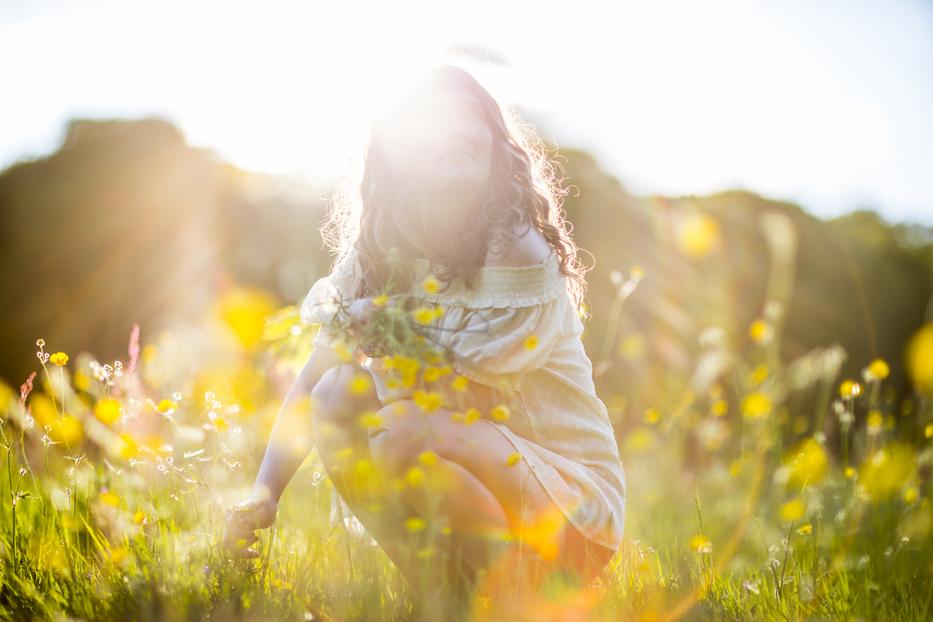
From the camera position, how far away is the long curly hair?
2125 millimetres

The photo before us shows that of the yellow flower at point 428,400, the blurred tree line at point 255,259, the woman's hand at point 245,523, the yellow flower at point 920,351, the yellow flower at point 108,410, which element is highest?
the yellow flower at point 428,400

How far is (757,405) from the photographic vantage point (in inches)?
→ 108

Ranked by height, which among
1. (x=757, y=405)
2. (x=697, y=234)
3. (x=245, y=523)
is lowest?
(x=697, y=234)

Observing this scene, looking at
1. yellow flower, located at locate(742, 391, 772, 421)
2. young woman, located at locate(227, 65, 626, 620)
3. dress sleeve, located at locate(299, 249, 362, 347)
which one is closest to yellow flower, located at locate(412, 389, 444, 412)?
young woman, located at locate(227, 65, 626, 620)

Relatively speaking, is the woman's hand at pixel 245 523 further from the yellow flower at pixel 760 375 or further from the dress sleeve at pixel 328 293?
the yellow flower at pixel 760 375

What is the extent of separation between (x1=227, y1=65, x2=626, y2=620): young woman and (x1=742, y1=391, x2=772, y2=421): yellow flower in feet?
2.27

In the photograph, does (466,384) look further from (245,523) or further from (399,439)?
(245,523)

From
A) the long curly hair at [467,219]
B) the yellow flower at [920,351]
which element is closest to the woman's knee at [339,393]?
the long curly hair at [467,219]

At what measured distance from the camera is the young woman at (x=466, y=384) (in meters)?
1.78

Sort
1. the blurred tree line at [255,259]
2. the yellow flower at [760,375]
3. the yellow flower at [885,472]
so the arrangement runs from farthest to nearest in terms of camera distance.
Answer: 1. the blurred tree line at [255,259]
2. the yellow flower at [760,375]
3. the yellow flower at [885,472]

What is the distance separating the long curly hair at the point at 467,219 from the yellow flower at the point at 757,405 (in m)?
0.69

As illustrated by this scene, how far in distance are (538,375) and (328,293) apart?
60 centimetres

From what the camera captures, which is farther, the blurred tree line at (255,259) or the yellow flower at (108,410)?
the blurred tree line at (255,259)

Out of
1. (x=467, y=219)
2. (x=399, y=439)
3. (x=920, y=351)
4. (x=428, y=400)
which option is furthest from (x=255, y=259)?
(x=920, y=351)
